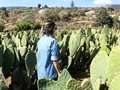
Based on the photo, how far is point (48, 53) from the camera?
4301mm

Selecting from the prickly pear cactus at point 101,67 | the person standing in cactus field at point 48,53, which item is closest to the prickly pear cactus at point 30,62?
the person standing in cactus field at point 48,53

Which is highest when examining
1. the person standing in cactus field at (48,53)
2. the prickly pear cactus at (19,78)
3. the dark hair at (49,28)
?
the dark hair at (49,28)

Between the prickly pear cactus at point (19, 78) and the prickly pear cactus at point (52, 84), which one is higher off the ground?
the prickly pear cactus at point (52, 84)

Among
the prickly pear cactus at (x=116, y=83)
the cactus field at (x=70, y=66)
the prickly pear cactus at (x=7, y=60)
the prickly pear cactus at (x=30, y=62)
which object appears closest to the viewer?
the prickly pear cactus at (x=116, y=83)

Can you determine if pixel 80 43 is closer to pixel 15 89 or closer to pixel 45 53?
pixel 15 89

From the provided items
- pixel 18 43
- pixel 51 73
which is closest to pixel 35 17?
pixel 18 43

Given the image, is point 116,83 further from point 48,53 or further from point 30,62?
point 30,62

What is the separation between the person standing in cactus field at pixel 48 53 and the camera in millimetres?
→ 4262

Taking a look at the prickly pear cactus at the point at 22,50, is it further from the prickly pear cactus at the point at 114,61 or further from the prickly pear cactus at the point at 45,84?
the prickly pear cactus at the point at 114,61

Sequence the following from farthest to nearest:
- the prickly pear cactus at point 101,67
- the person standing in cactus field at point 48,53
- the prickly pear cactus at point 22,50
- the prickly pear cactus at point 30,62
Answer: the prickly pear cactus at point 22,50 → the prickly pear cactus at point 30,62 → the person standing in cactus field at point 48,53 → the prickly pear cactus at point 101,67

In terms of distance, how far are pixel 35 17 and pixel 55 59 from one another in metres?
55.4

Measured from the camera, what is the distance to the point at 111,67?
282 centimetres

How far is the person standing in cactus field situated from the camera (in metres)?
4.26

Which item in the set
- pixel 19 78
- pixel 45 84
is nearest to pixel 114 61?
pixel 45 84
